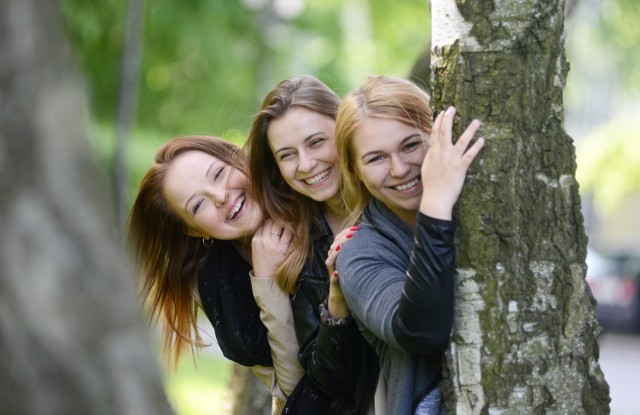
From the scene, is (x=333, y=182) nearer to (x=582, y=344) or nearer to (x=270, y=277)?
(x=270, y=277)

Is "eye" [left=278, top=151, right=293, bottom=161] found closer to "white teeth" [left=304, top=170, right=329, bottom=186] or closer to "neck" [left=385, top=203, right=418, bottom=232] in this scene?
"white teeth" [left=304, top=170, right=329, bottom=186]

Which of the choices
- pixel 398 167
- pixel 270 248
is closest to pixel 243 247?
pixel 270 248

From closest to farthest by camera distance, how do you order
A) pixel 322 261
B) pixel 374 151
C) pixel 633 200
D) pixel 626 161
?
pixel 374 151
pixel 322 261
pixel 626 161
pixel 633 200


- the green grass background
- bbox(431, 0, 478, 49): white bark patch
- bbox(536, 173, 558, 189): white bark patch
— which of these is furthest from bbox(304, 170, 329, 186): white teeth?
the green grass background

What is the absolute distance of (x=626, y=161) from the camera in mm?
12172

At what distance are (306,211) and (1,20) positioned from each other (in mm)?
2077

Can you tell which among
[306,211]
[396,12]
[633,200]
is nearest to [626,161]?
[396,12]

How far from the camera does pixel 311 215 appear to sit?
11.8ft

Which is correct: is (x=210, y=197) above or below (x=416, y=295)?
above

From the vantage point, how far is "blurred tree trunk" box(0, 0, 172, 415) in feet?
5.24

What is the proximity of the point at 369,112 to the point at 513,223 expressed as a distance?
25.2 inches

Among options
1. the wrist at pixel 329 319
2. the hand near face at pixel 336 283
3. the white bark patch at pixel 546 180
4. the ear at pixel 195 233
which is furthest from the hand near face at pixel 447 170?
the ear at pixel 195 233

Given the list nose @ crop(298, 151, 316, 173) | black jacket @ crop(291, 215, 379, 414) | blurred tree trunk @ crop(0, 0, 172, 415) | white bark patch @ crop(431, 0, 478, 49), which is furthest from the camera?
nose @ crop(298, 151, 316, 173)

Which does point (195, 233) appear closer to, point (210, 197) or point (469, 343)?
point (210, 197)
